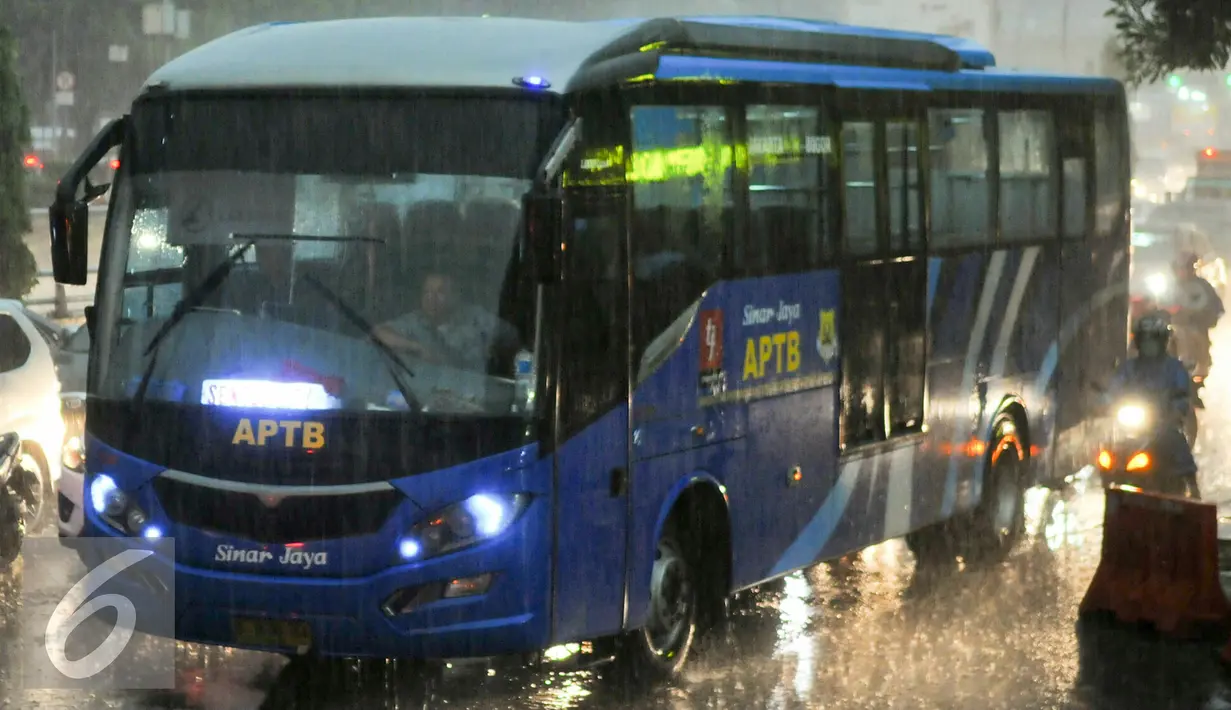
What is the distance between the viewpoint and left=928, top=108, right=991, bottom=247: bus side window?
43.0 feet

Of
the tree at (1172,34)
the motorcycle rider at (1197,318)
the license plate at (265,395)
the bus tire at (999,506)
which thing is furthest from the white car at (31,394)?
the motorcycle rider at (1197,318)

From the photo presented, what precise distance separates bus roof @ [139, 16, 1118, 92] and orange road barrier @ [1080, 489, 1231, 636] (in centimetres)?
330

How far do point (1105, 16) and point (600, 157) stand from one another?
10.7 m

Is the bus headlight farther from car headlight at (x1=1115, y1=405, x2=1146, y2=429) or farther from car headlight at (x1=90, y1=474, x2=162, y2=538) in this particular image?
car headlight at (x1=1115, y1=405, x2=1146, y2=429)

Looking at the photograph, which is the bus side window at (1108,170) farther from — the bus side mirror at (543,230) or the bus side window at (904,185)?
the bus side mirror at (543,230)

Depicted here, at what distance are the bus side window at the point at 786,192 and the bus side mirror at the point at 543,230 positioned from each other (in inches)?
83.6

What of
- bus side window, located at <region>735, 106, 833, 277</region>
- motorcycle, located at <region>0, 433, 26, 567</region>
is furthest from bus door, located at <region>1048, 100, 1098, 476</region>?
motorcycle, located at <region>0, 433, 26, 567</region>

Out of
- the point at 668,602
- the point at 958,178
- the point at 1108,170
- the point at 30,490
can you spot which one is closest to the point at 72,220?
the point at 668,602

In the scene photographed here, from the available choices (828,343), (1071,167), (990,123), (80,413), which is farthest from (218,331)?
(1071,167)

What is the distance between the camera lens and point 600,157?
9.24 meters

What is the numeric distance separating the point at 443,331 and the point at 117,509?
1661 millimetres

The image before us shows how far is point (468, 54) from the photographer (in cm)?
913

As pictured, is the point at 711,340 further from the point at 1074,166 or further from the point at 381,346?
the point at 1074,166

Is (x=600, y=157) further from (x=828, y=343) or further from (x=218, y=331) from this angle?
(x=828, y=343)
